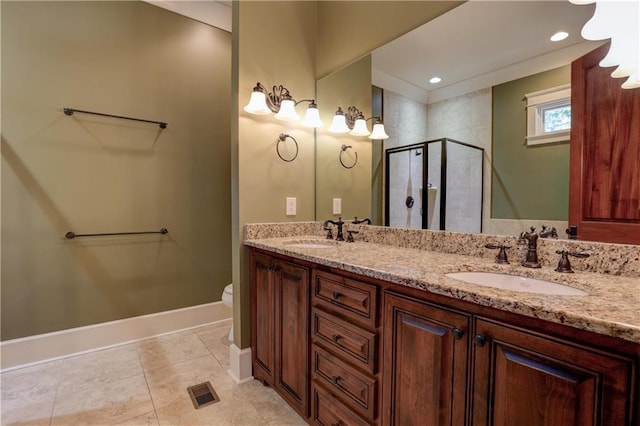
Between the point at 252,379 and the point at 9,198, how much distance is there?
2.03 meters

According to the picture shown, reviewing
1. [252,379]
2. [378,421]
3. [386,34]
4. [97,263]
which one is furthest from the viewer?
[97,263]

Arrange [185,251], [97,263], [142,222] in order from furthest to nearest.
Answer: [185,251] < [142,222] < [97,263]

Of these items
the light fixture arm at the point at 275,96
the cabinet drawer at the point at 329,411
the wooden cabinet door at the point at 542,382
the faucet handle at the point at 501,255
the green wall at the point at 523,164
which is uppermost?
the light fixture arm at the point at 275,96

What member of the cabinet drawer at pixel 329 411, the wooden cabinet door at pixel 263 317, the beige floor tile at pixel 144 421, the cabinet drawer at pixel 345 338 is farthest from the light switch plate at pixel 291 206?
the beige floor tile at pixel 144 421

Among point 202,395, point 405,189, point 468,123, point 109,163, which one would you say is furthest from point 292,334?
point 109,163

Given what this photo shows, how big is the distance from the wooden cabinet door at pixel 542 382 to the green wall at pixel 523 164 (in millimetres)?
668

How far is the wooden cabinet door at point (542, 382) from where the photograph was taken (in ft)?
1.89

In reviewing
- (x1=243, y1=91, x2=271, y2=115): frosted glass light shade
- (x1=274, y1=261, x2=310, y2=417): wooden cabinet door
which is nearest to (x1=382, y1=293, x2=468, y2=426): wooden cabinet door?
(x1=274, y1=261, x2=310, y2=417): wooden cabinet door

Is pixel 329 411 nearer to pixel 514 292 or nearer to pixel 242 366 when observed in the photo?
pixel 242 366

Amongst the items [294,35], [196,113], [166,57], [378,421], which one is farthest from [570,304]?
[166,57]

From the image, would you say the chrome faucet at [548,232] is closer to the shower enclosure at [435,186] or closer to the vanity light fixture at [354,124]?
the shower enclosure at [435,186]

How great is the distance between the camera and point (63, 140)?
2104 mm

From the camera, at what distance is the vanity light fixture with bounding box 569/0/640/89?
0.92m

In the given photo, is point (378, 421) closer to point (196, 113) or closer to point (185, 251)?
point (185, 251)
